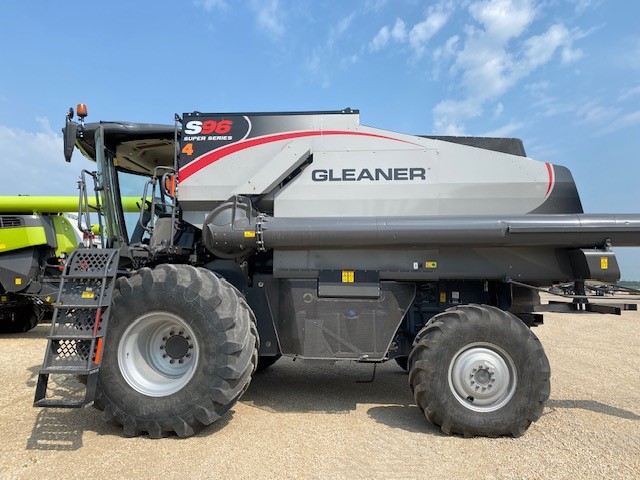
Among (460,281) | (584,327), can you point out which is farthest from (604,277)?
(584,327)

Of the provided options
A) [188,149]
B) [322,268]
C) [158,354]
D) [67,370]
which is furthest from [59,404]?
[188,149]

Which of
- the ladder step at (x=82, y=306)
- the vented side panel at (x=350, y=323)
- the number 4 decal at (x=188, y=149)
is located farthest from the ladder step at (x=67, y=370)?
the number 4 decal at (x=188, y=149)

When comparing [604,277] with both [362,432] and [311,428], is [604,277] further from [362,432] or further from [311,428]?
[311,428]

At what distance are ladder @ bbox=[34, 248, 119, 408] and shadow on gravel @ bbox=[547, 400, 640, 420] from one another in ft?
15.7

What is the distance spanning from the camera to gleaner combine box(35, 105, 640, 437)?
4074 mm

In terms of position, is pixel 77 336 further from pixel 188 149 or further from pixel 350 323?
pixel 350 323

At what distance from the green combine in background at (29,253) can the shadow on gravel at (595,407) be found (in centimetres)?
967

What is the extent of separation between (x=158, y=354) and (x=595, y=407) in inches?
191

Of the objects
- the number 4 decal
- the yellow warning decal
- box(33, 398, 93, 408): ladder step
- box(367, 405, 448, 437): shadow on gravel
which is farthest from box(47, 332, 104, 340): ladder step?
box(367, 405, 448, 437): shadow on gravel

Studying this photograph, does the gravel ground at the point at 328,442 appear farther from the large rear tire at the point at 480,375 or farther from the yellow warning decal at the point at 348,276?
the yellow warning decal at the point at 348,276

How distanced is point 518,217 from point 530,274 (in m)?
0.66

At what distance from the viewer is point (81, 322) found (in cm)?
410

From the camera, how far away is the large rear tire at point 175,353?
400 cm

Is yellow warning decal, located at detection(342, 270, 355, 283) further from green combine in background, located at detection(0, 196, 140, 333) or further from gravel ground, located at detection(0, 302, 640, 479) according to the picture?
green combine in background, located at detection(0, 196, 140, 333)
